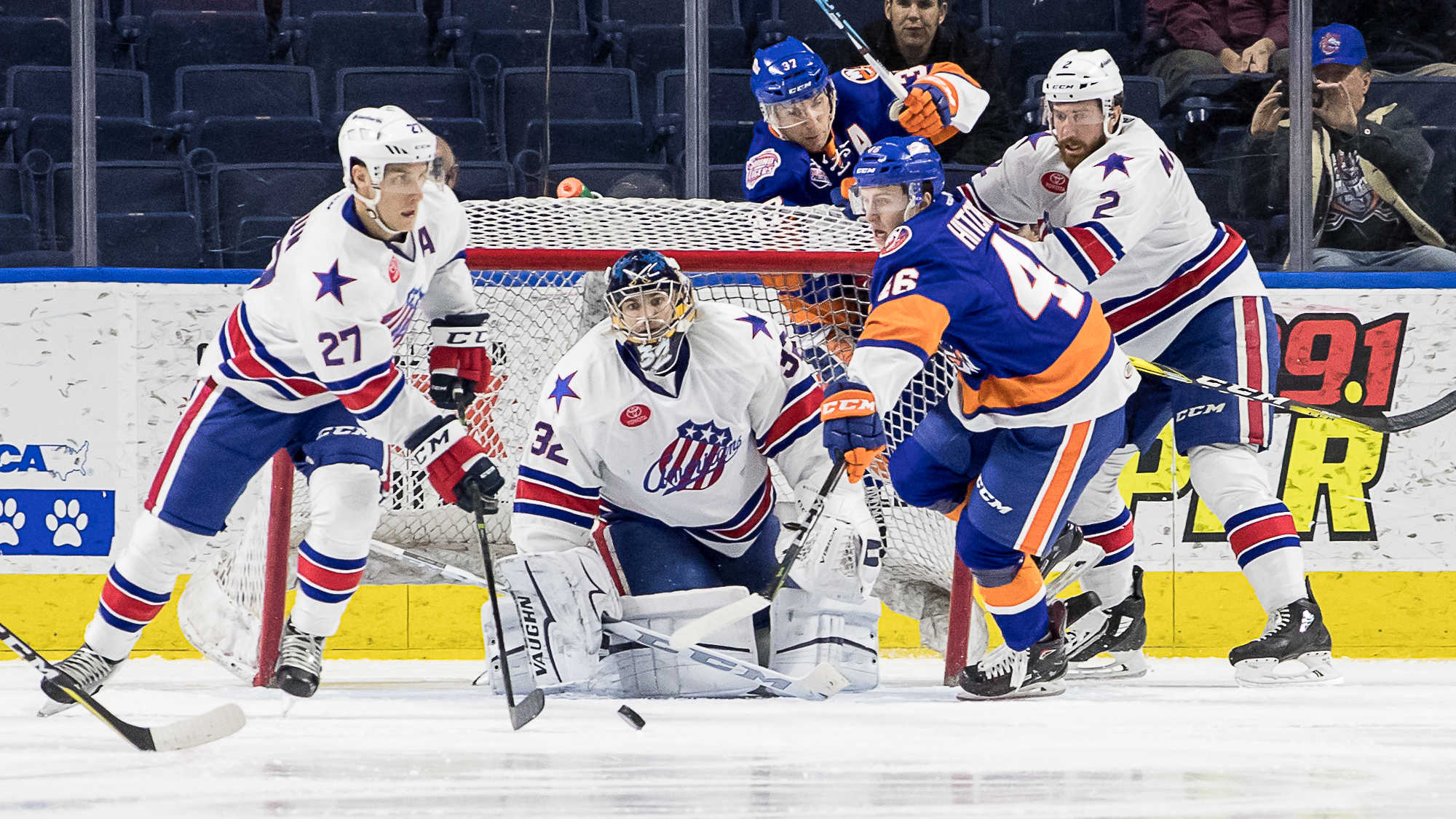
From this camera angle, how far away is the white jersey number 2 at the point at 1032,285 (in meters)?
2.42

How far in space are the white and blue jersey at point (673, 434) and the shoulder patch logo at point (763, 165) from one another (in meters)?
0.48

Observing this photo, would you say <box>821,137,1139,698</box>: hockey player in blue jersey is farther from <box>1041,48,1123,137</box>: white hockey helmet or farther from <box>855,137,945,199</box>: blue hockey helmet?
<box>1041,48,1123,137</box>: white hockey helmet

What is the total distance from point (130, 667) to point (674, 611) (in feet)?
4.24

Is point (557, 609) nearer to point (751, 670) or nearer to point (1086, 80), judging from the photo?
point (751, 670)

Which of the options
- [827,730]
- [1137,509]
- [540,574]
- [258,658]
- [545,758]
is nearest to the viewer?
[545,758]

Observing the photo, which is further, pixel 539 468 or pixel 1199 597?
pixel 1199 597

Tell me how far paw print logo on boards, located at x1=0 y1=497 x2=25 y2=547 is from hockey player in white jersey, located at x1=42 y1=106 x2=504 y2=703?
2.69ft

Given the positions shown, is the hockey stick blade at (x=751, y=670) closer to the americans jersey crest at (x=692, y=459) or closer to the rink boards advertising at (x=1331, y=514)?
the americans jersey crest at (x=692, y=459)

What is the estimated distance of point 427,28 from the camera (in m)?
4.29

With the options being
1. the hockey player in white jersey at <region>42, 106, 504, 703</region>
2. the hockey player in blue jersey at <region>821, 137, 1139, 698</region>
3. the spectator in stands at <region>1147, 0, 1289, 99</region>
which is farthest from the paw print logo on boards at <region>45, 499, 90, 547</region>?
the spectator in stands at <region>1147, 0, 1289, 99</region>

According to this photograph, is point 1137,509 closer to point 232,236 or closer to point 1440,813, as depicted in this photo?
point 1440,813

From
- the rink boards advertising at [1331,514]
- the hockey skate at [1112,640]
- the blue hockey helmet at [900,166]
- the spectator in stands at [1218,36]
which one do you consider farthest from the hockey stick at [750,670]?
the spectator in stands at [1218,36]

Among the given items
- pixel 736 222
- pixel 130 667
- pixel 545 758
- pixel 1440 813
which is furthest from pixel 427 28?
pixel 1440 813

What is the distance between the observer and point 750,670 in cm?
253
